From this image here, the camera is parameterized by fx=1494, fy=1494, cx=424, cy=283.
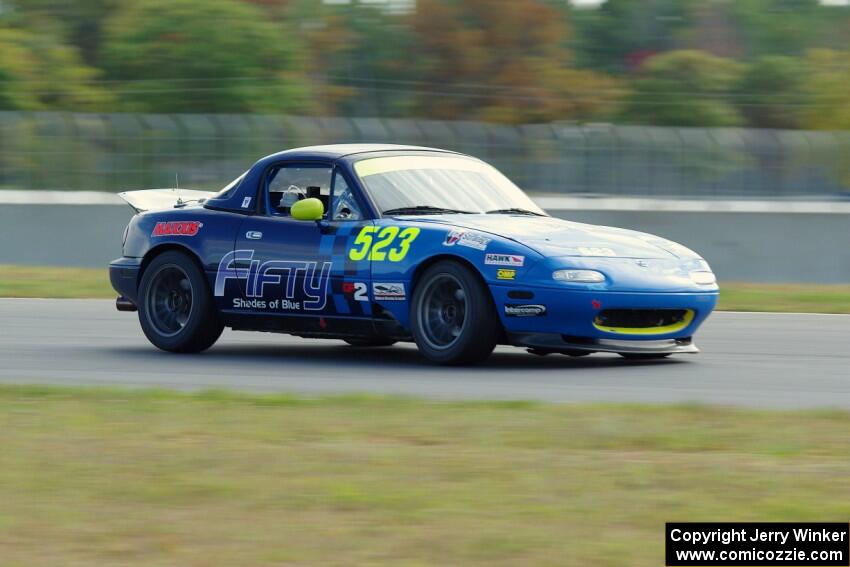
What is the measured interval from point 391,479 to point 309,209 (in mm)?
4509

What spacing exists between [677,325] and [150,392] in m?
3.39

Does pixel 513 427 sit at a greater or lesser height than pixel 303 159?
lesser

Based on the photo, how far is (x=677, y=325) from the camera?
9.47 meters

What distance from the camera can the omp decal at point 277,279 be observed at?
9.84m

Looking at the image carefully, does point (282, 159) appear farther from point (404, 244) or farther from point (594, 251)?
point (594, 251)

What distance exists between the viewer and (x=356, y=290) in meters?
9.69

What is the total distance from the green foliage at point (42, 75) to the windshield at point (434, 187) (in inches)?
1150

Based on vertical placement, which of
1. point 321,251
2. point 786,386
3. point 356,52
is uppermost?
point 356,52

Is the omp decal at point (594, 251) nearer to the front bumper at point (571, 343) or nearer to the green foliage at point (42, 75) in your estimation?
the front bumper at point (571, 343)

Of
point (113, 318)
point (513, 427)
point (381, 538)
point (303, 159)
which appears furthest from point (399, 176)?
point (381, 538)

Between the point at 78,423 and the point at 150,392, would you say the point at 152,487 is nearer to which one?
the point at 78,423

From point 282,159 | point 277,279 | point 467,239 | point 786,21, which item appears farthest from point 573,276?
point 786,21

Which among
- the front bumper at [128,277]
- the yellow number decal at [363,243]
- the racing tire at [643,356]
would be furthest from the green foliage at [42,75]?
the racing tire at [643,356]

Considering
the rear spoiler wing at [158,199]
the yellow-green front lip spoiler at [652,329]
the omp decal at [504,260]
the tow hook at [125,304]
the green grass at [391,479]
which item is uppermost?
the rear spoiler wing at [158,199]
